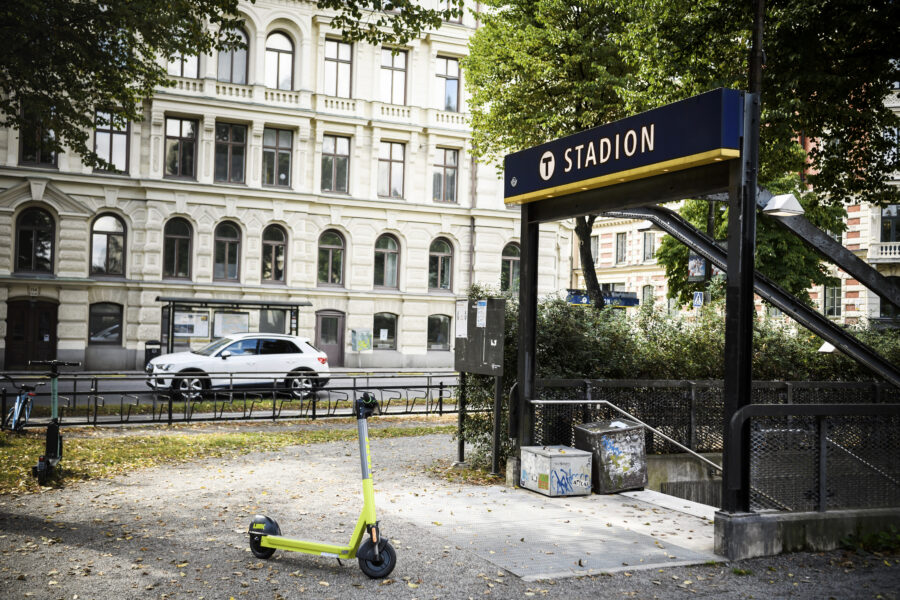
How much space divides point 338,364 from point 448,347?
17.7 ft

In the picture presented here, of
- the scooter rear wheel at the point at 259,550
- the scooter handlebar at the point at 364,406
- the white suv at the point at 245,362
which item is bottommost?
the scooter rear wheel at the point at 259,550

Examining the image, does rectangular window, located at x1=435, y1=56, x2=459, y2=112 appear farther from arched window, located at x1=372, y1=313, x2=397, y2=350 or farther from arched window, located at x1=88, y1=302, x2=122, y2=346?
arched window, located at x1=88, y1=302, x2=122, y2=346

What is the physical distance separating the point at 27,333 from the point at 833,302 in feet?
121

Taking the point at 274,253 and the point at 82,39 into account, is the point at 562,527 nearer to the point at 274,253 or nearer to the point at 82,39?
the point at 82,39

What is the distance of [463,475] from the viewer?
35.2 ft

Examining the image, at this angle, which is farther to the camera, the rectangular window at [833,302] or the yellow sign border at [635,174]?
the rectangular window at [833,302]

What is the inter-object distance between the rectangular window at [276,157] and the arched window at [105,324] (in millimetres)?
8323

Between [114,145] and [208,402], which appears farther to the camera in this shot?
[114,145]

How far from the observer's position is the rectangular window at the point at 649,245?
5600 centimetres

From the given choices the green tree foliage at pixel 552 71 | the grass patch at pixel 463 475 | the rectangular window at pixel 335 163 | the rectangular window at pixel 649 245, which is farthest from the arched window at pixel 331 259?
the grass patch at pixel 463 475

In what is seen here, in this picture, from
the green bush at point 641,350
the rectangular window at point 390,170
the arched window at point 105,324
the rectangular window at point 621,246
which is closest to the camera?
the green bush at point 641,350

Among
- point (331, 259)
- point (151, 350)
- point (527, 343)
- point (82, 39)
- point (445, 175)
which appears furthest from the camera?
point (445, 175)

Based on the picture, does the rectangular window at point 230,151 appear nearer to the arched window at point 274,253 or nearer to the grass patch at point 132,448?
the arched window at point 274,253

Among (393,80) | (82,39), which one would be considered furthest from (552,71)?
(393,80)
